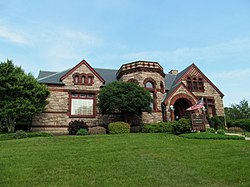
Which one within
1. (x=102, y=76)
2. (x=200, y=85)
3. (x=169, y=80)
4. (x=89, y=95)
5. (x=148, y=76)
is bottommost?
(x=89, y=95)

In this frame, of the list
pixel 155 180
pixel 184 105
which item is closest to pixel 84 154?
pixel 155 180

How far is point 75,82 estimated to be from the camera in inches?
1008

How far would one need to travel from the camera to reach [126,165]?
929 centimetres

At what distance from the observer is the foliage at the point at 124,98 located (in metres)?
21.1

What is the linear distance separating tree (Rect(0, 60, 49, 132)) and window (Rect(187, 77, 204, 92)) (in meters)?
19.7

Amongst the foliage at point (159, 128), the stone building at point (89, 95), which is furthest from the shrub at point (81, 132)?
the foliage at point (159, 128)

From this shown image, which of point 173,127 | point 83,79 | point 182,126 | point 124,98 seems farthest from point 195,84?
point 83,79

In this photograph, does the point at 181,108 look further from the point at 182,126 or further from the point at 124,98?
the point at 124,98

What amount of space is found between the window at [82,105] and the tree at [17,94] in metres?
3.99

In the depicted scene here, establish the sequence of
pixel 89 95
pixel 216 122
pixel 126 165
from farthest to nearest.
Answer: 1. pixel 216 122
2. pixel 89 95
3. pixel 126 165

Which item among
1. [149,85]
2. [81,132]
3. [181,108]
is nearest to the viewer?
[81,132]

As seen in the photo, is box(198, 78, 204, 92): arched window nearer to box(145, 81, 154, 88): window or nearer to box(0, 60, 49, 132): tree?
box(145, 81, 154, 88): window

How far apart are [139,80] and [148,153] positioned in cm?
1505

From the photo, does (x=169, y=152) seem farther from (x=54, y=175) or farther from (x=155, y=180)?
(x=54, y=175)
